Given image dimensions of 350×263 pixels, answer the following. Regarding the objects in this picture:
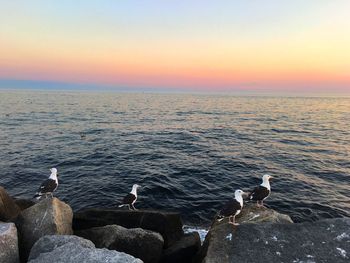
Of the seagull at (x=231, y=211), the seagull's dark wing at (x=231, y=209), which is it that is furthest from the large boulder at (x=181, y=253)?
the seagull's dark wing at (x=231, y=209)

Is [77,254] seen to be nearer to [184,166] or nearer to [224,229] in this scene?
[224,229]

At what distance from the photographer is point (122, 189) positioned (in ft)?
58.6

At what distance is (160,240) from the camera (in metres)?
8.93

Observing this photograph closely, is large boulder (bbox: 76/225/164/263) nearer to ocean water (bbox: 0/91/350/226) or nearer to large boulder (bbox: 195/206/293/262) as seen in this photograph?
large boulder (bbox: 195/206/293/262)

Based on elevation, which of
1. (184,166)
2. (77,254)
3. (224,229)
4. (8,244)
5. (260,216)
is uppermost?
(77,254)

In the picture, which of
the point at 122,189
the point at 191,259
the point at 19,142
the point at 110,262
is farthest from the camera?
the point at 19,142

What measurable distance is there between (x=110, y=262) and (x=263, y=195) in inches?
294

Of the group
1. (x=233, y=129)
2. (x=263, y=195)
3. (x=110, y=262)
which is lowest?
(x=233, y=129)

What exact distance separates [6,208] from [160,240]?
543 centimetres

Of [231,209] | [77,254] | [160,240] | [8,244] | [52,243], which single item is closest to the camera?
[77,254]

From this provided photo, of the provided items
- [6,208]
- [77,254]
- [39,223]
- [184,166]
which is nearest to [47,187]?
[6,208]

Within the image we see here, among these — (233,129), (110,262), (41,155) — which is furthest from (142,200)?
(233,129)

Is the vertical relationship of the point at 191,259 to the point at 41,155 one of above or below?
above

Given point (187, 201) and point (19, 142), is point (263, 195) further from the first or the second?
point (19, 142)
